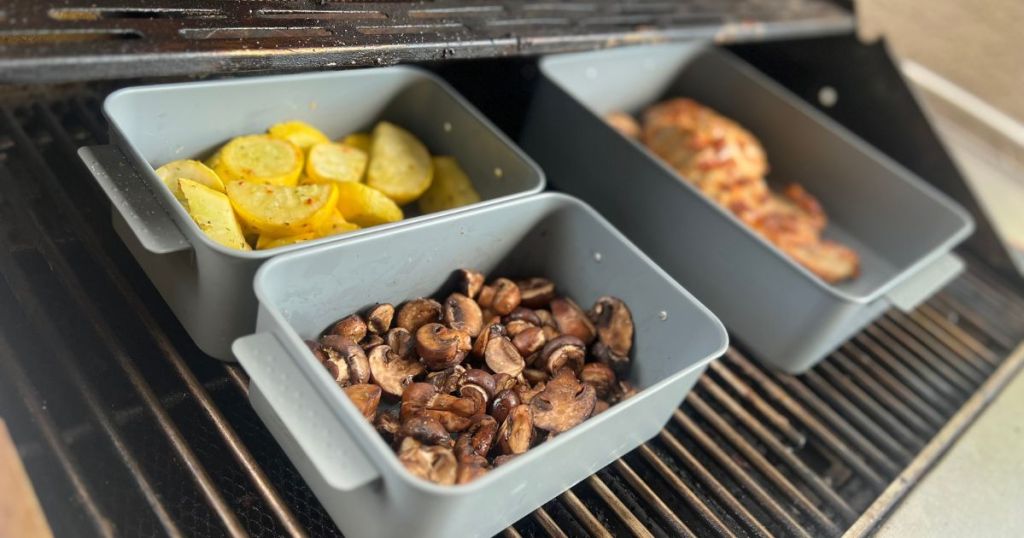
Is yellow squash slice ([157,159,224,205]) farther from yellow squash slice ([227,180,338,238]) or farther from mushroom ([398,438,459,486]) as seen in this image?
mushroom ([398,438,459,486])

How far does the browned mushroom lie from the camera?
1125 millimetres

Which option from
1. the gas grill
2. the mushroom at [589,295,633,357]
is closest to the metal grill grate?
the gas grill

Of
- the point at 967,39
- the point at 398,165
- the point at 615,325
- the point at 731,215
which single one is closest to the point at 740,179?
the point at 731,215

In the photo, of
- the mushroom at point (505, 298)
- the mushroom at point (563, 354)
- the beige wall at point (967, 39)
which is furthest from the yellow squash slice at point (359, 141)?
the beige wall at point (967, 39)

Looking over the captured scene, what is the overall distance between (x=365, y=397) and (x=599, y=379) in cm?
36

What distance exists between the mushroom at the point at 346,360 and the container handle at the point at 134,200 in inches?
8.4

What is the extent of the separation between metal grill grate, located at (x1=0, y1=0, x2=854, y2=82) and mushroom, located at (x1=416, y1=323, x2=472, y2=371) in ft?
1.25

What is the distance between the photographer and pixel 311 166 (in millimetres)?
1214

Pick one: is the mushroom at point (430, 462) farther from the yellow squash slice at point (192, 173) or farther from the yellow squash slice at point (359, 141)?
the yellow squash slice at point (359, 141)

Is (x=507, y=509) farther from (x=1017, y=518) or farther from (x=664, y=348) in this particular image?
(x=1017, y=518)

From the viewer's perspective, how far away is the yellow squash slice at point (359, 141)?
4.48 feet

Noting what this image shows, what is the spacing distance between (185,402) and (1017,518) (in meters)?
1.27

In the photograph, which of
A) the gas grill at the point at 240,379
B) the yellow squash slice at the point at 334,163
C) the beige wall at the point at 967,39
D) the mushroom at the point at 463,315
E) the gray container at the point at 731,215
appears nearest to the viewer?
the gas grill at the point at 240,379

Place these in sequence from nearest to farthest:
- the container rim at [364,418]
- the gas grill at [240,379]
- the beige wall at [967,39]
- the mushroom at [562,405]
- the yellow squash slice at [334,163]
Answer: the container rim at [364,418] → the gas grill at [240,379] → the mushroom at [562,405] → the yellow squash slice at [334,163] → the beige wall at [967,39]
